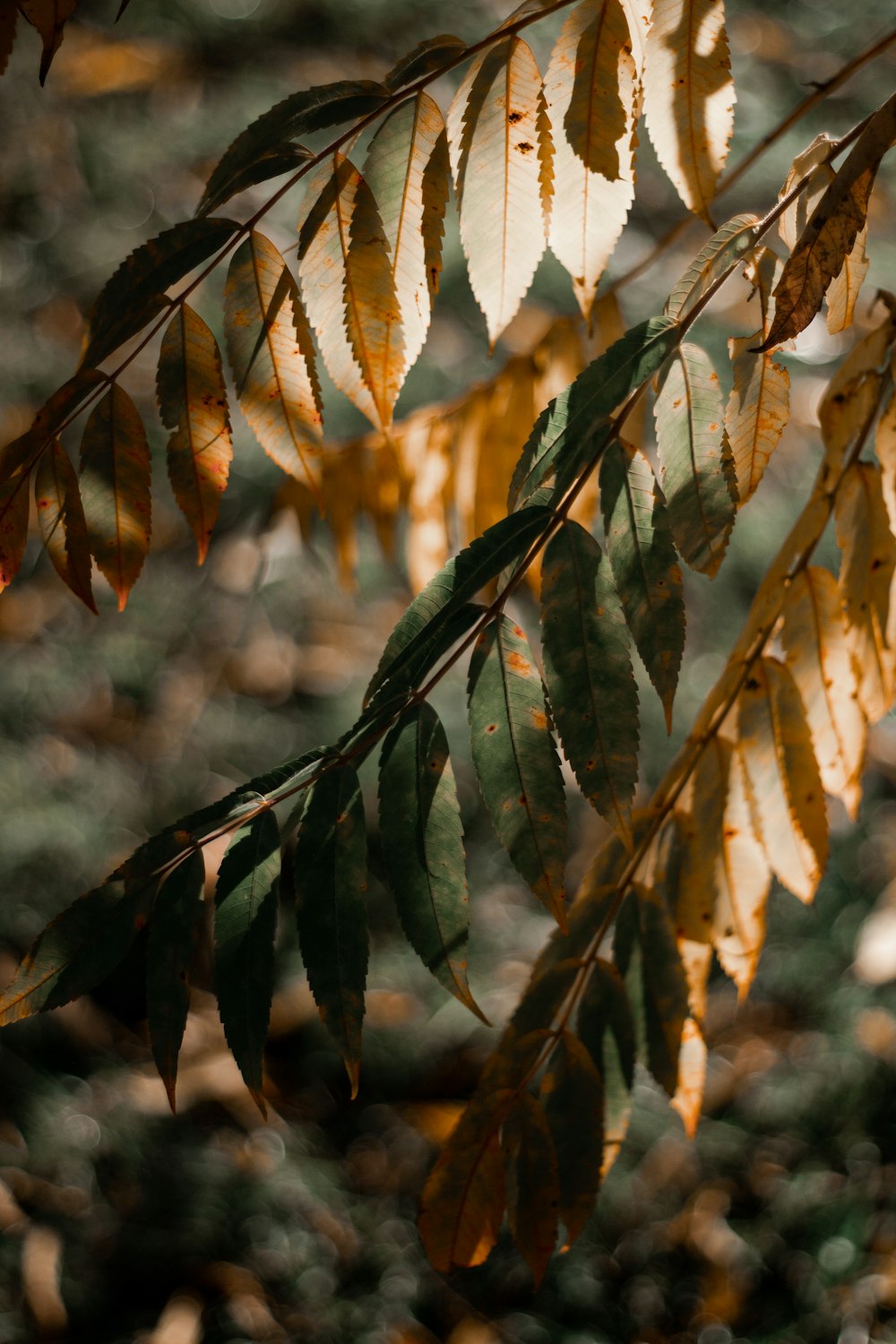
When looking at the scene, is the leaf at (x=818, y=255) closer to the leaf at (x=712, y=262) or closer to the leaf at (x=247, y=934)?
the leaf at (x=712, y=262)

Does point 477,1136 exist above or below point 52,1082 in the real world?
above

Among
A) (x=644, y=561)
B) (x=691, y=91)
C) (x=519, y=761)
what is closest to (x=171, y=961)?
(x=519, y=761)

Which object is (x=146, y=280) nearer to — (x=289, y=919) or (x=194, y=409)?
(x=194, y=409)

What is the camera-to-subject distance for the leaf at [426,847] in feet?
1.76

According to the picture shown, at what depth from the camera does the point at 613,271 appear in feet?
7.88

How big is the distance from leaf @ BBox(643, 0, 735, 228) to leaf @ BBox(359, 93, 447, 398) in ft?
0.38

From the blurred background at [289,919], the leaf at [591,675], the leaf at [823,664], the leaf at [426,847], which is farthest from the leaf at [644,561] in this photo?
the blurred background at [289,919]

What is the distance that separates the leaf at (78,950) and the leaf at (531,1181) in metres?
0.27

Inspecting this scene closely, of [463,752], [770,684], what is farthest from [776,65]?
[770,684]

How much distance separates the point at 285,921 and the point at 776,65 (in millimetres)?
2212

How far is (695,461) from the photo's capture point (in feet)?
1.77

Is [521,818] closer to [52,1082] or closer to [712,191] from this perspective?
[712,191]

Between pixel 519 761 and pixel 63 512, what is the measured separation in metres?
0.28

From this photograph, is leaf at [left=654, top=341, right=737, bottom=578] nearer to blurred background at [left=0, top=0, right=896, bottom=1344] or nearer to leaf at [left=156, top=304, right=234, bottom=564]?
leaf at [left=156, top=304, right=234, bottom=564]
